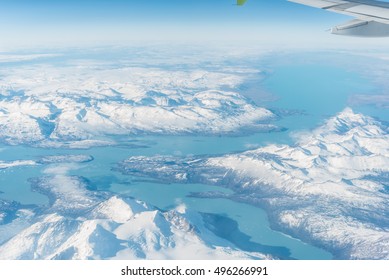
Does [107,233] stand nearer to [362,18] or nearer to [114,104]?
[362,18]

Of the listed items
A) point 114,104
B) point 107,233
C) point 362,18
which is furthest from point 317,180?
point 114,104

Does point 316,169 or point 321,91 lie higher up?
point 321,91

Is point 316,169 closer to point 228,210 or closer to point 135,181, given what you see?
point 228,210

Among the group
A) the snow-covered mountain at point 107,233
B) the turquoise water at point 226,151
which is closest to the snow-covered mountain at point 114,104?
the turquoise water at point 226,151

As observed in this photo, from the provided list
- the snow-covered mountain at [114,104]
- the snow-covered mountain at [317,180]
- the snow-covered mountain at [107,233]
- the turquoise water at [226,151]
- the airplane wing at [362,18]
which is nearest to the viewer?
the airplane wing at [362,18]

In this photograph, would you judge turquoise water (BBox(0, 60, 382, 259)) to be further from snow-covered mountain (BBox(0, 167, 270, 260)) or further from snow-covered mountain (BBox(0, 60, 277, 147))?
snow-covered mountain (BBox(0, 60, 277, 147))

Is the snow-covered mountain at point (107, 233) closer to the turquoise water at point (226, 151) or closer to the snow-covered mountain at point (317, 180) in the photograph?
the turquoise water at point (226, 151)
